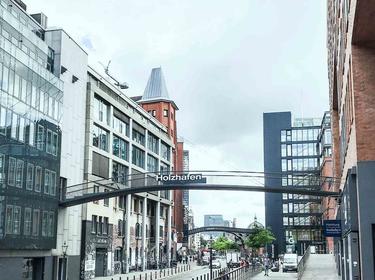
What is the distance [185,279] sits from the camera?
49688mm

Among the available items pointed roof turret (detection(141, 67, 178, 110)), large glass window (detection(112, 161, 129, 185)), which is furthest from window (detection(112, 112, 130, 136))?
pointed roof turret (detection(141, 67, 178, 110))

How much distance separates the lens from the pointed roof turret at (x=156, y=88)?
3642 inches

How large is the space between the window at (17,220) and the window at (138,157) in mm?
32747

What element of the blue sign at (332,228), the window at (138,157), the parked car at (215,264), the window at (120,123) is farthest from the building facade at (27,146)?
the parked car at (215,264)

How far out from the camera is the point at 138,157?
71.4 metres

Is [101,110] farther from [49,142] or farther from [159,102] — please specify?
[159,102]

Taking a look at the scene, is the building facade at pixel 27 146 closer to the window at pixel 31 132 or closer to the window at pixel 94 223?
the window at pixel 31 132

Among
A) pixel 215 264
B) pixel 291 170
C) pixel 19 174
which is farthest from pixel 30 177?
pixel 291 170

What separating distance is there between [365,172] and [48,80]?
2963 cm

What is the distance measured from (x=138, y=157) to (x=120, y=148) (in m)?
7.70

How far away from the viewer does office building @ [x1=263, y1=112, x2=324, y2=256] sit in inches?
5192

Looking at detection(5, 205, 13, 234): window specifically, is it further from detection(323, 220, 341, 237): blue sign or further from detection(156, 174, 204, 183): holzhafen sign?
detection(323, 220, 341, 237): blue sign

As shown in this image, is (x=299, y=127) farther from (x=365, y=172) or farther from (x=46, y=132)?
(x=365, y=172)

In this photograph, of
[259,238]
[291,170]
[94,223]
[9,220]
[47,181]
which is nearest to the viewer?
[9,220]
